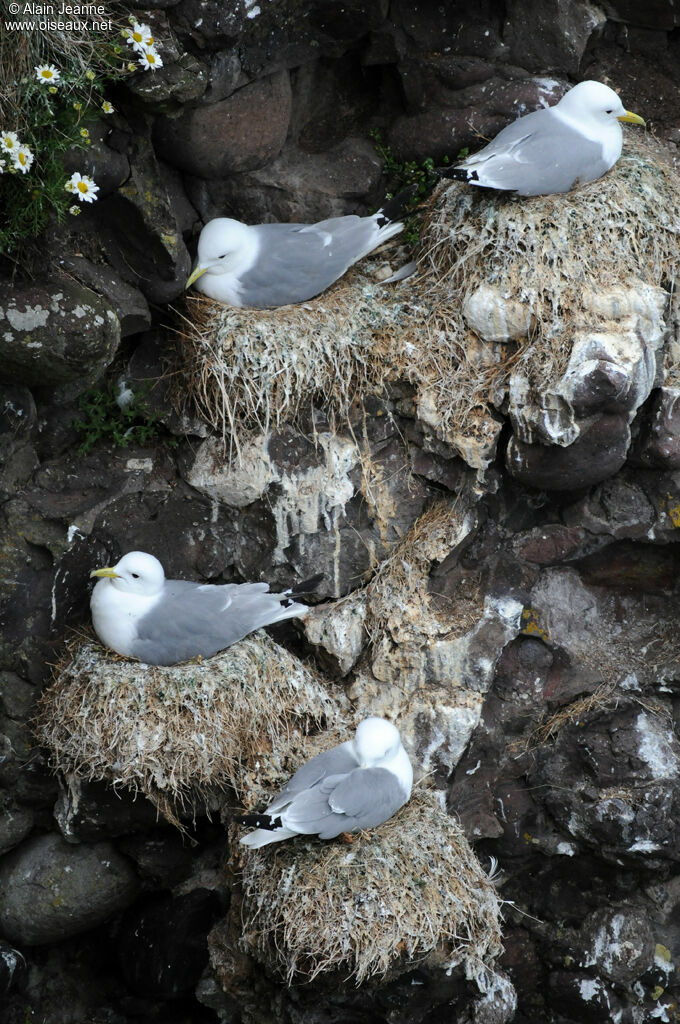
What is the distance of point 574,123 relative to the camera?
4.65m

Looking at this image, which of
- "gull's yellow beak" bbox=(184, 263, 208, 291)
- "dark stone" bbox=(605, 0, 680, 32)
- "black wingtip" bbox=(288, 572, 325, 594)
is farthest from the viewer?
"dark stone" bbox=(605, 0, 680, 32)

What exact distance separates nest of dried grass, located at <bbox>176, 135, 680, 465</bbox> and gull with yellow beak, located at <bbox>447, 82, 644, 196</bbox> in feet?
0.27

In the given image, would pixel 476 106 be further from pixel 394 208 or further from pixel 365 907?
pixel 365 907

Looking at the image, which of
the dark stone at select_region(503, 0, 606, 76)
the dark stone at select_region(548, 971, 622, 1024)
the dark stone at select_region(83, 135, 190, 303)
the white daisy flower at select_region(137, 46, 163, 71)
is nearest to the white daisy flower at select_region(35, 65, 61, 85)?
the white daisy flower at select_region(137, 46, 163, 71)

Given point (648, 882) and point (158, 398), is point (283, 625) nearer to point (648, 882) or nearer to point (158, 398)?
point (158, 398)

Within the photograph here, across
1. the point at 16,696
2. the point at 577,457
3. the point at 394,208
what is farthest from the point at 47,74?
the point at 577,457

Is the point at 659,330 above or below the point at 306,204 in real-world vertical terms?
below

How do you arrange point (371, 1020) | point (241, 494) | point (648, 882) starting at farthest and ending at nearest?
point (648, 882) → point (241, 494) → point (371, 1020)

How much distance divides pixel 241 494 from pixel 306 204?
128 centimetres

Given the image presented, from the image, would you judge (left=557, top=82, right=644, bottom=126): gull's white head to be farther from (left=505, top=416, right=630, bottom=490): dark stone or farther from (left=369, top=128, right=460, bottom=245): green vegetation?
(left=505, top=416, right=630, bottom=490): dark stone

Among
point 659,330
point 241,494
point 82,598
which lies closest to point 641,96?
point 659,330

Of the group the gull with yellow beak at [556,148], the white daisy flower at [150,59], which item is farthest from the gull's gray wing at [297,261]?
the white daisy flower at [150,59]

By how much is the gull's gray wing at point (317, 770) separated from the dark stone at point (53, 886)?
3.12 ft

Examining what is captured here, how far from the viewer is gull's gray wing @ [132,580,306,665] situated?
14.4 feet
